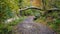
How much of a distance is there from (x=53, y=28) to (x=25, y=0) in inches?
387

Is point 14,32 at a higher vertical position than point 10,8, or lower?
lower

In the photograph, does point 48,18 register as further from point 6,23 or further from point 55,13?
point 6,23

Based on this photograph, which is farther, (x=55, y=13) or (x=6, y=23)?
(x=55, y=13)

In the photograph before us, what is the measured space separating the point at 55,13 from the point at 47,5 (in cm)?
201

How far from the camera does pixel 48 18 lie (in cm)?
1168

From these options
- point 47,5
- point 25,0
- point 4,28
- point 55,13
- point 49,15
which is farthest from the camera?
point 25,0

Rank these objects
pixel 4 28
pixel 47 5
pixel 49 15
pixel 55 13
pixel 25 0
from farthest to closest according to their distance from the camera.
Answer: pixel 25 0, pixel 47 5, pixel 49 15, pixel 55 13, pixel 4 28

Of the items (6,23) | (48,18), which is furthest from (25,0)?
(6,23)

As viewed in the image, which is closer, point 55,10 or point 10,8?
point 10,8

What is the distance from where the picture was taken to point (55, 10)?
36.8 ft

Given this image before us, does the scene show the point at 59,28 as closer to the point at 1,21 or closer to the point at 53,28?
the point at 53,28

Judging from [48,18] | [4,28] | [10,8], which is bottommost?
[48,18]

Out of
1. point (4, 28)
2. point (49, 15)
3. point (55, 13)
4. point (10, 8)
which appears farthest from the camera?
point (49, 15)

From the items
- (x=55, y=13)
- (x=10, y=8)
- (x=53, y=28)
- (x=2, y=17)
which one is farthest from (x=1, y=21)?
(x=55, y=13)
